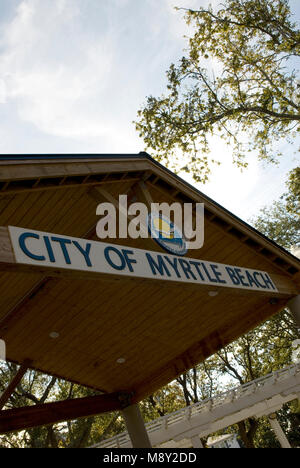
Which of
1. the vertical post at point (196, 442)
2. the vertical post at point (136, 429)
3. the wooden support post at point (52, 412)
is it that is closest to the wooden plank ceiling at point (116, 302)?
the vertical post at point (136, 429)

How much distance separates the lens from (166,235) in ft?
22.1

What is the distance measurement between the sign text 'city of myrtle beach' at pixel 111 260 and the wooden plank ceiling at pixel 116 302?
239mm

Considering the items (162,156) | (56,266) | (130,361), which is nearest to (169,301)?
(130,361)

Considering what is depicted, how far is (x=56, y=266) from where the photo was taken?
169 inches

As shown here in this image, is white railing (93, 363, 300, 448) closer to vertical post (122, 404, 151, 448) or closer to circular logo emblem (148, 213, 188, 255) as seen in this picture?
vertical post (122, 404, 151, 448)

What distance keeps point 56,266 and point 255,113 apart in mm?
14110

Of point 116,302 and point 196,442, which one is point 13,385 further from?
point 196,442

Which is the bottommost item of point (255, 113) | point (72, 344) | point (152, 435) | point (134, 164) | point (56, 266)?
point (152, 435)

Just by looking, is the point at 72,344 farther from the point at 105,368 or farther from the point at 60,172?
the point at 60,172

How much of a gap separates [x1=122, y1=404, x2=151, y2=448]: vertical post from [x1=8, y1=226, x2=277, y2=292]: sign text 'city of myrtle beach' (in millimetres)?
5697

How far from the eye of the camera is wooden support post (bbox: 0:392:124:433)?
8.52m

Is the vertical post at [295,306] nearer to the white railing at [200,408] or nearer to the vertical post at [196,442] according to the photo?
the white railing at [200,408]

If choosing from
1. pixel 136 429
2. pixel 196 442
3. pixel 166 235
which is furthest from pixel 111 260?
pixel 196 442

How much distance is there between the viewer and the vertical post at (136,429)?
413 inches
